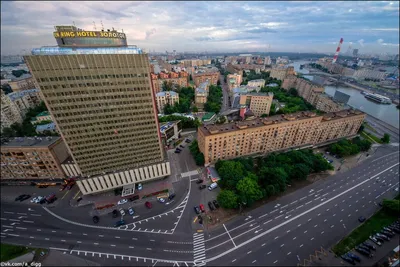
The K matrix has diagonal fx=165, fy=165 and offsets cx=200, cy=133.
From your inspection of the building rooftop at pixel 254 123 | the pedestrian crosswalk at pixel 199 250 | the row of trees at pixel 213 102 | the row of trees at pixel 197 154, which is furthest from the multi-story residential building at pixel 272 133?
the row of trees at pixel 213 102

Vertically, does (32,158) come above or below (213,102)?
above

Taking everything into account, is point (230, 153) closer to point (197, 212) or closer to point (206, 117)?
point (197, 212)

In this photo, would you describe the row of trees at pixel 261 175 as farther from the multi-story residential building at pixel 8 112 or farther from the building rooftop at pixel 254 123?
the multi-story residential building at pixel 8 112

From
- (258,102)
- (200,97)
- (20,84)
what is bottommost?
(200,97)

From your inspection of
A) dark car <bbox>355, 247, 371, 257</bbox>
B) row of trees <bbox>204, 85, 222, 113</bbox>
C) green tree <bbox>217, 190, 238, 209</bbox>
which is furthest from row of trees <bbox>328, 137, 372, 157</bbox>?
row of trees <bbox>204, 85, 222, 113</bbox>

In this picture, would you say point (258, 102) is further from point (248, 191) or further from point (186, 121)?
point (248, 191)

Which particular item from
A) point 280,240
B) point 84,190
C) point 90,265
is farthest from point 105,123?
point 280,240

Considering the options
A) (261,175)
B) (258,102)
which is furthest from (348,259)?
(258,102)
